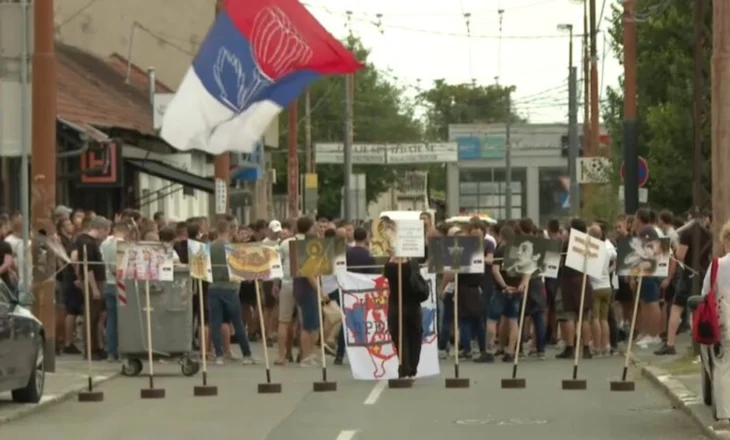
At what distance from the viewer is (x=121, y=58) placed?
49688mm

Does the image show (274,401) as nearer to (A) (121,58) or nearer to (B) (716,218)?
(B) (716,218)

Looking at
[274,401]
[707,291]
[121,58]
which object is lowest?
[274,401]

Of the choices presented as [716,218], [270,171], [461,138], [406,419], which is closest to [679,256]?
[716,218]

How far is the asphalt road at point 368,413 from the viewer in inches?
595

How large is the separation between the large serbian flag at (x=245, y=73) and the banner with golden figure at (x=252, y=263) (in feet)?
12.6

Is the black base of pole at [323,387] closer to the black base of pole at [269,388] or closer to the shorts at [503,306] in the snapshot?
the black base of pole at [269,388]

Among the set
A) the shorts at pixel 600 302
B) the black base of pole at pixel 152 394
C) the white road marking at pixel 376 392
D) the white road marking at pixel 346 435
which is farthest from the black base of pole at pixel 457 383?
the white road marking at pixel 346 435

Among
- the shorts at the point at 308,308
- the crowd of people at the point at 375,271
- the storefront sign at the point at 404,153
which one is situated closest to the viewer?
the shorts at the point at 308,308

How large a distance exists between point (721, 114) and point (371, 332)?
4657 mm

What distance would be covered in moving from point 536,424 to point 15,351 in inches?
193

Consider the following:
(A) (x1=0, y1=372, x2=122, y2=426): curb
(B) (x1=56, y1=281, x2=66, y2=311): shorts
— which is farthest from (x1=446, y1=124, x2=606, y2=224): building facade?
(A) (x1=0, y1=372, x2=122, y2=426): curb

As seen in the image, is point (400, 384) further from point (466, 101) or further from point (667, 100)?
point (466, 101)

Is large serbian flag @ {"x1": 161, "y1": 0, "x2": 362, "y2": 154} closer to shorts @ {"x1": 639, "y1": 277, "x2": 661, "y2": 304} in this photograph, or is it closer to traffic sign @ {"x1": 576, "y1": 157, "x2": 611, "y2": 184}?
shorts @ {"x1": 639, "y1": 277, "x2": 661, "y2": 304}

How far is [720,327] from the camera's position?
47.1ft
